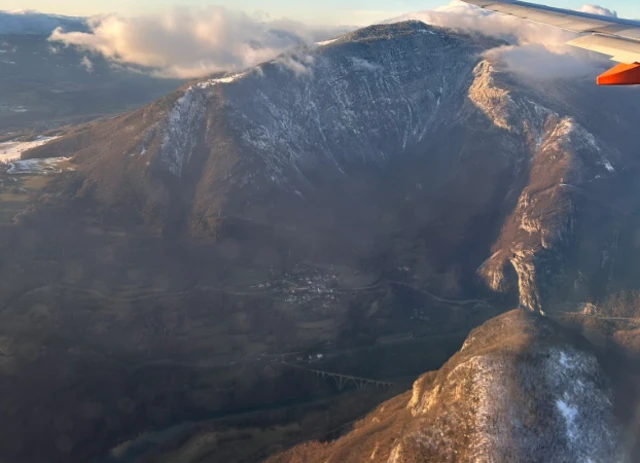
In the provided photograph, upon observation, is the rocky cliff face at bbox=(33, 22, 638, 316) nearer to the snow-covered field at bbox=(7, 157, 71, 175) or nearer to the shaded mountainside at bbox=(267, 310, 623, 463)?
the snow-covered field at bbox=(7, 157, 71, 175)

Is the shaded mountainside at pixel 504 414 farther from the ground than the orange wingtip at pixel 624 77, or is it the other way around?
the orange wingtip at pixel 624 77

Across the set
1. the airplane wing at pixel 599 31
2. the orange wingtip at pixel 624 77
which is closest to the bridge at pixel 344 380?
the airplane wing at pixel 599 31

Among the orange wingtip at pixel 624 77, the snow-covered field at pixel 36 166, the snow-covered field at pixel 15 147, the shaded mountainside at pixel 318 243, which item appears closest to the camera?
the orange wingtip at pixel 624 77

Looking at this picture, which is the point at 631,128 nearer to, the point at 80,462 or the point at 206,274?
the point at 206,274

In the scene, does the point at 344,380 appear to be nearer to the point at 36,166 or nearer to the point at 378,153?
the point at 378,153

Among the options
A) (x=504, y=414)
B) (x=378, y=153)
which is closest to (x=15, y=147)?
(x=378, y=153)

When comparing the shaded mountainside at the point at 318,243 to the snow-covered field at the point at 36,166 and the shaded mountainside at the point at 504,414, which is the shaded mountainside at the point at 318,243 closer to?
the shaded mountainside at the point at 504,414

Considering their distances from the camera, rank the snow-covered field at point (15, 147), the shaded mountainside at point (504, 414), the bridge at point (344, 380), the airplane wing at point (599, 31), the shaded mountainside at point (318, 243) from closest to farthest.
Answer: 1. the airplane wing at point (599, 31)
2. the shaded mountainside at point (504, 414)
3. the shaded mountainside at point (318, 243)
4. the bridge at point (344, 380)
5. the snow-covered field at point (15, 147)

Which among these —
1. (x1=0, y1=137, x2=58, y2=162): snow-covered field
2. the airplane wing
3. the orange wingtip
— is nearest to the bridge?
the airplane wing
